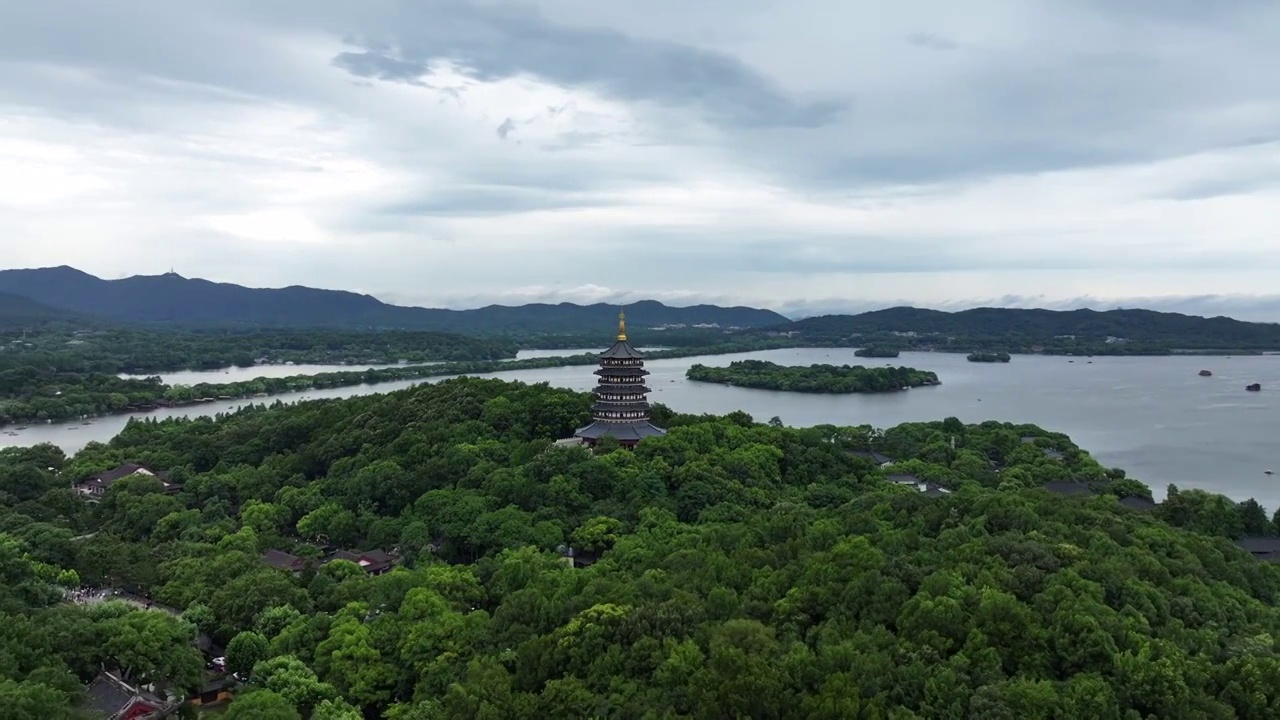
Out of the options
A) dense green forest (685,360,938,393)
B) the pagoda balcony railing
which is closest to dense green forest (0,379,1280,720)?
the pagoda balcony railing

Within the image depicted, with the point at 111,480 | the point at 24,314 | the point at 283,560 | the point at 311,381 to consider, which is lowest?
the point at 283,560

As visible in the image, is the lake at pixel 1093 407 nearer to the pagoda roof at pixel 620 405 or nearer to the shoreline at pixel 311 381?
the shoreline at pixel 311 381

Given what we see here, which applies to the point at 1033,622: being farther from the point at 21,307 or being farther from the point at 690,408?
the point at 21,307

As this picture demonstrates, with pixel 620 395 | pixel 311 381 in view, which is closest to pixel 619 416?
pixel 620 395

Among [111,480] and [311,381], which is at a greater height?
[311,381]

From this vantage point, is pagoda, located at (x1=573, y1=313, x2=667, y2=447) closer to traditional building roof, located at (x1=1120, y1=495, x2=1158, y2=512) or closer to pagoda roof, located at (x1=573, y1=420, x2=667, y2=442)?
pagoda roof, located at (x1=573, y1=420, x2=667, y2=442)

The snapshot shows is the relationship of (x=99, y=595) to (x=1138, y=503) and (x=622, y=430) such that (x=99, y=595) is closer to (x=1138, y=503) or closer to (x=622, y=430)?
(x=622, y=430)

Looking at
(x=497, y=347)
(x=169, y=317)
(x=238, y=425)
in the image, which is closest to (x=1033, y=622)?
(x=238, y=425)

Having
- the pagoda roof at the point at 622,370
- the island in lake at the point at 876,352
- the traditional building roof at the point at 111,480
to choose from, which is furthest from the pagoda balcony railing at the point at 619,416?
the island in lake at the point at 876,352
